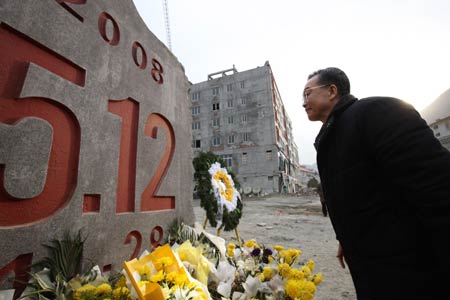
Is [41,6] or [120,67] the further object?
[120,67]

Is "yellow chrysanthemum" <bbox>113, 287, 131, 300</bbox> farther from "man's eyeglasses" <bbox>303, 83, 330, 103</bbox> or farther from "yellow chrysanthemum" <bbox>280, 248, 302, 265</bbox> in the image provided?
"man's eyeglasses" <bbox>303, 83, 330, 103</bbox>

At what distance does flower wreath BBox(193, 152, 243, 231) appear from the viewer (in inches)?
151

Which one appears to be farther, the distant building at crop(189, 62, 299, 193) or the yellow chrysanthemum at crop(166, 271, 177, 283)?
the distant building at crop(189, 62, 299, 193)

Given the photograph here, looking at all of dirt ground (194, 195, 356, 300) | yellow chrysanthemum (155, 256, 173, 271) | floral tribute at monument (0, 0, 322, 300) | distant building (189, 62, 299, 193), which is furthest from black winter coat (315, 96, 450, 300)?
distant building (189, 62, 299, 193)

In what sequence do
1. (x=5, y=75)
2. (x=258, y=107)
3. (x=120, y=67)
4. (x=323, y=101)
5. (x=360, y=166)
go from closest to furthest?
(x=360, y=166) → (x=5, y=75) → (x=323, y=101) → (x=120, y=67) → (x=258, y=107)

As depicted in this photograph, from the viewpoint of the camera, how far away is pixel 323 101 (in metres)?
1.72

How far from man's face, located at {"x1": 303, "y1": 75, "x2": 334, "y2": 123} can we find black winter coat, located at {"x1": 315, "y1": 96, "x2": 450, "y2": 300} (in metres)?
0.37

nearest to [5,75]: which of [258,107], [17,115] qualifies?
[17,115]

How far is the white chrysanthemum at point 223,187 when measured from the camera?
3931 mm

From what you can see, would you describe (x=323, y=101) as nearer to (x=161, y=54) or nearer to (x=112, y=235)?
(x=112, y=235)

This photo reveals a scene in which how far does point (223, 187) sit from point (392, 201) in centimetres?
318

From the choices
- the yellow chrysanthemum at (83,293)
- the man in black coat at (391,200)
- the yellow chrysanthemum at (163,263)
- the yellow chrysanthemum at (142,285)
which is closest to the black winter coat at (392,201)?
the man in black coat at (391,200)

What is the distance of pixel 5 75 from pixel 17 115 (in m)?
0.25

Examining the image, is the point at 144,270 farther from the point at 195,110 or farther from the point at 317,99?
the point at 195,110
